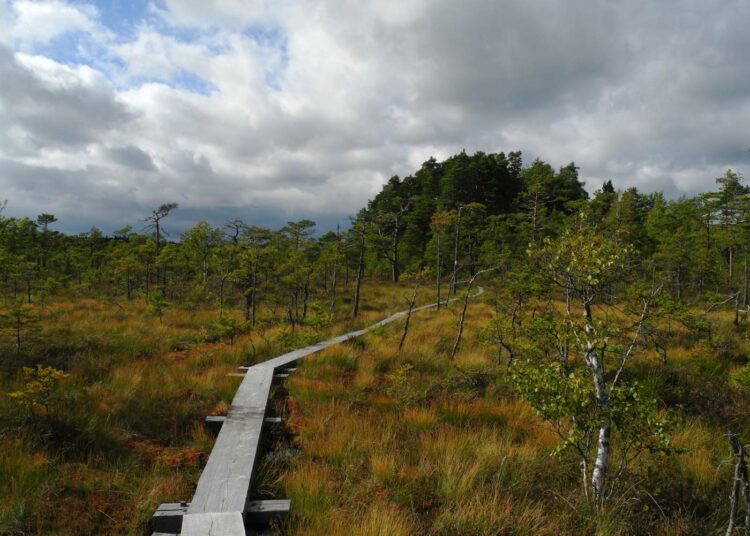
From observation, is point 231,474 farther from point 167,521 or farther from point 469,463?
point 469,463

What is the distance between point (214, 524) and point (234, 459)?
1.25 metres

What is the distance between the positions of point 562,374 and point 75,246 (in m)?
46.9

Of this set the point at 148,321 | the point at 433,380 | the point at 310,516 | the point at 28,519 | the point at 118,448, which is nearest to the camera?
the point at 28,519

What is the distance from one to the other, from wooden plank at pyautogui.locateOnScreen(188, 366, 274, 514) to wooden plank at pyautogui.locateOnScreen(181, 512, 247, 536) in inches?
3.8

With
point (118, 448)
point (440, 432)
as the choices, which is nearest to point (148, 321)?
point (118, 448)

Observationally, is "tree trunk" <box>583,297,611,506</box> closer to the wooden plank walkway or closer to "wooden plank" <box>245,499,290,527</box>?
"wooden plank" <box>245,499,290,527</box>

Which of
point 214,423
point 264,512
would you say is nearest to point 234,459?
point 264,512

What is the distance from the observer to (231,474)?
4.29 m

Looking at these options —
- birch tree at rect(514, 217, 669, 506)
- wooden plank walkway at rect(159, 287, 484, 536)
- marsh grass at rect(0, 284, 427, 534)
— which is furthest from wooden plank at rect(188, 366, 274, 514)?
birch tree at rect(514, 217, 669, 506)

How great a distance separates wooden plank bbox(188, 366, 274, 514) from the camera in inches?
149

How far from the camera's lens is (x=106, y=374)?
812 centimetres

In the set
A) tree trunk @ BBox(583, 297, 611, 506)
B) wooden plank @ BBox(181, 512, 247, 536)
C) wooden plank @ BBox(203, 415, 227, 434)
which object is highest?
tree trunk @ BBox(583, 297, 611, 506)

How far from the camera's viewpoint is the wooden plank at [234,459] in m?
3.77

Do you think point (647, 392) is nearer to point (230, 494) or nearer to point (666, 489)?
point (666, 489)
